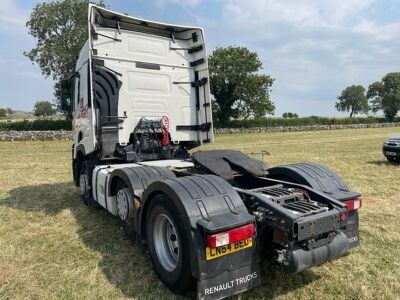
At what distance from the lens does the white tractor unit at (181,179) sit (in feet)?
9.80

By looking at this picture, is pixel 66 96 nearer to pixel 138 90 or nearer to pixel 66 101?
pixel 66 101

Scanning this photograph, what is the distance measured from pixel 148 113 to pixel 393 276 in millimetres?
4650

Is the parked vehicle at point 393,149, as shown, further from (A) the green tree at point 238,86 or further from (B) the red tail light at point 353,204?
(A) the green tree at point 238,86

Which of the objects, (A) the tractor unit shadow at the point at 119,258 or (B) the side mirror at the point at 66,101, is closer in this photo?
(A) the tractor unit shadow at the point at 119,258

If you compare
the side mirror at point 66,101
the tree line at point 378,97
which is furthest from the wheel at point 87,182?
the tree line at point 378,97

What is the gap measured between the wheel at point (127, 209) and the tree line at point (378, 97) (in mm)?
84935

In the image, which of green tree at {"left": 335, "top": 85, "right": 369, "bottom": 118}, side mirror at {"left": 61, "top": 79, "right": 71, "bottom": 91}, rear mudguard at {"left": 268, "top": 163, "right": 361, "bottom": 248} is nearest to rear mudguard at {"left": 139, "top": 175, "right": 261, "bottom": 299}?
rear mudguard at {"left": 268, "top": 163, "right": 361, "bottom": 248}

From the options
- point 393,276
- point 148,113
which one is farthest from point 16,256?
point 393,276

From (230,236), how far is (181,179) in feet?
2.72

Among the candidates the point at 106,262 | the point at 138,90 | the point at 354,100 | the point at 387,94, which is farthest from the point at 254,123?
the point at 354,100

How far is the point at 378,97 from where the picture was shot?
102312 millimetres

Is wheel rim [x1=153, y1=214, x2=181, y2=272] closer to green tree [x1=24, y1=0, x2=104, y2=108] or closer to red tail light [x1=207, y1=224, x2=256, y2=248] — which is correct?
red tail light [x1=207, y1=224, x2=256, y2=248]

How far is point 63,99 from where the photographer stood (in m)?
7.53

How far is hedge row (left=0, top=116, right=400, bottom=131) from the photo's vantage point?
31531mm
